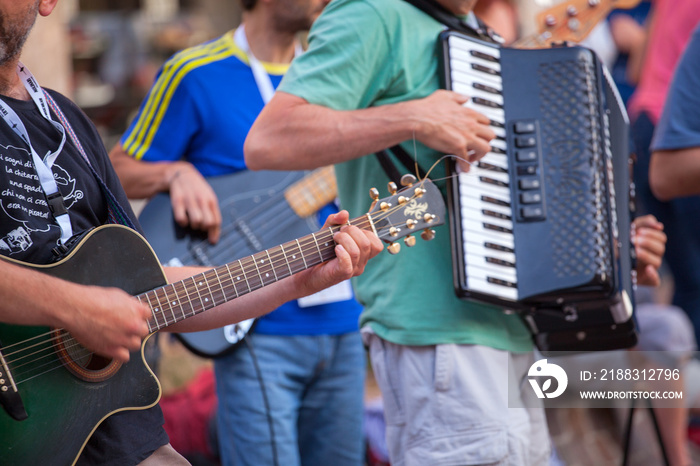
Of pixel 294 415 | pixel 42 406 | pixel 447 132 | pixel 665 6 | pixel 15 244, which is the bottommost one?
pixel 294 415

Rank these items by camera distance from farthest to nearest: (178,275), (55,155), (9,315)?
(178,275) → (55,155) → (9,315)

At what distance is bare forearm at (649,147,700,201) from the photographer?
2977 mm

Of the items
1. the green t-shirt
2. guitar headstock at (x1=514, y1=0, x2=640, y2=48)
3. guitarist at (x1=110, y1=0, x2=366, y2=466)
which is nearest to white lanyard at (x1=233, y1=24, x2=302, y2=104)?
guitarist at (x1=110, y1=0, x2=366, y2=466)

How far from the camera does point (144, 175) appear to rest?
10.1 ft

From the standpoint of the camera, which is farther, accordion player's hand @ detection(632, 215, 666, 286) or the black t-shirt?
accordion player's hand @ detection(632, 215, 666, 286)

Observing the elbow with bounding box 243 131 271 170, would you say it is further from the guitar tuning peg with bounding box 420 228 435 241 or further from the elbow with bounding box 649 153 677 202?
the elbow with bounding box 649 153 677 202

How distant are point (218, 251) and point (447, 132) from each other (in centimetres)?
112

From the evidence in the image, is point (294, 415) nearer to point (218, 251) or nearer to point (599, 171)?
point (218, 251)

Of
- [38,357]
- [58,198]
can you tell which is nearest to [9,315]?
[38,357]

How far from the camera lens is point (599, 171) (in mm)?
2297

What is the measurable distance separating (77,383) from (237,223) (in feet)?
4.35

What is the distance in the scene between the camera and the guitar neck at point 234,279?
1.86 meters

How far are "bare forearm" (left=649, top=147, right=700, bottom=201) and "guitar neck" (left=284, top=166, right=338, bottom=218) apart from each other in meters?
1.19

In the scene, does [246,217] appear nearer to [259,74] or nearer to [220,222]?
[220,222]
